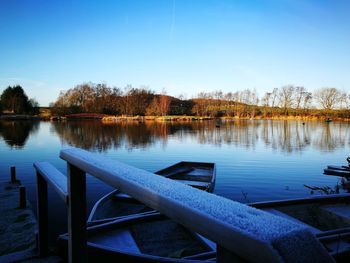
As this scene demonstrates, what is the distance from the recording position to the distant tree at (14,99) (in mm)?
97325

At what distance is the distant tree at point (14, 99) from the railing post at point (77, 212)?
110805 millimetres

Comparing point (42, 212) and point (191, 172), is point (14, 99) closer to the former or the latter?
point (191, 172)

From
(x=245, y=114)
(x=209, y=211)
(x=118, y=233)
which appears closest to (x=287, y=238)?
(x=209, y=211)

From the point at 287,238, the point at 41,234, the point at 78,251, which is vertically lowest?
the point at 41,234

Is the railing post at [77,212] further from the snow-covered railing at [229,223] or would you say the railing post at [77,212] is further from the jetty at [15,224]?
the jetty at [15,224]

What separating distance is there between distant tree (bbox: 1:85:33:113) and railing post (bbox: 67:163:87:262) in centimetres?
11080

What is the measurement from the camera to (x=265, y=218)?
2.46ft

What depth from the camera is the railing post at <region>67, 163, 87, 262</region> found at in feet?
6.73

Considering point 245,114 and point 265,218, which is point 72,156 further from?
point 245,114

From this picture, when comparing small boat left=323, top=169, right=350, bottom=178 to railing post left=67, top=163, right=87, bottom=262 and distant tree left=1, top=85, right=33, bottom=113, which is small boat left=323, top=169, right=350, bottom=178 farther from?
distant tree left=1, top=85, right=33, bottom=113

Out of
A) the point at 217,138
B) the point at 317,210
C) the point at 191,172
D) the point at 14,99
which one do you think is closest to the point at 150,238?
the point at 317,210

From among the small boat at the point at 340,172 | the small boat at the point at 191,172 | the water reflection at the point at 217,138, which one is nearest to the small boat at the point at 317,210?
the small boat at the point at 191,172

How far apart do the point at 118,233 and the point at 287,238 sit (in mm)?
5222

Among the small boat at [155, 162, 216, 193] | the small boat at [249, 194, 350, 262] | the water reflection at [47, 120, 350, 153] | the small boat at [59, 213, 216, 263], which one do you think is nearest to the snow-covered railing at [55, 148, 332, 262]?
the small boat at [59, 213, 216, 263]
